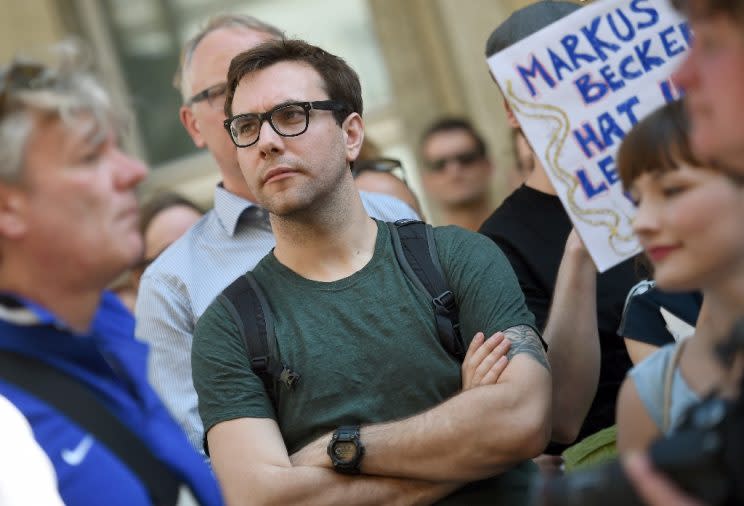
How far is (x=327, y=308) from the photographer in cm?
371

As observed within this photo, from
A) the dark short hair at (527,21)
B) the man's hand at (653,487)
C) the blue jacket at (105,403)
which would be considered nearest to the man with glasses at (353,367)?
the blue jacket at (105,403)

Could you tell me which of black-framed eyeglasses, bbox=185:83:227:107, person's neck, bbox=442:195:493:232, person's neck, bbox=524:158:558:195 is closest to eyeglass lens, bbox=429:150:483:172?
person's neck, bbox=442:195:493:232

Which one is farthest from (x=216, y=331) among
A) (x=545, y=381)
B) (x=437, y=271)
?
(x=545, y=381)

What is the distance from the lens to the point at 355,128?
4.30 metres

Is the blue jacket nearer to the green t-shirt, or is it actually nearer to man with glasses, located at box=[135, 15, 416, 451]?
the green t-shirt

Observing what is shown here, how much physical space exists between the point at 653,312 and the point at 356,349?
863mm

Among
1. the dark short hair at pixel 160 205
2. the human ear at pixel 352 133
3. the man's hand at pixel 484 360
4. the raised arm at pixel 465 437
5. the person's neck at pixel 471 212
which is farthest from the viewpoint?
the person's neck at pixel 471 212

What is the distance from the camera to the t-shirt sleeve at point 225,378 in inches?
141

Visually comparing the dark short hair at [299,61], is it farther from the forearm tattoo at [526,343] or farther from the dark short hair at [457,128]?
the dark short hair at [457,128]

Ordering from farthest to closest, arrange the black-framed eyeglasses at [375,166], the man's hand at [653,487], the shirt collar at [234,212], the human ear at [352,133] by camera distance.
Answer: the black-framed eyeglasses at [375,166] < the shirt collar at [234,212] < the human ear at [352,133] < the man's hand at [653,487]

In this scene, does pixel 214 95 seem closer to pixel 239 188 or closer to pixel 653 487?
pixel 239 188

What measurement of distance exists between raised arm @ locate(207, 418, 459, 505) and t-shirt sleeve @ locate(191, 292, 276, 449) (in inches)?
2.5

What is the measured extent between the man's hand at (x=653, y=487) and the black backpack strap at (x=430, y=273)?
1.54 metres

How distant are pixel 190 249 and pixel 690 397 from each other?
2.38 m
